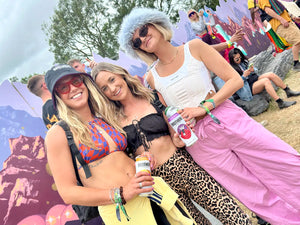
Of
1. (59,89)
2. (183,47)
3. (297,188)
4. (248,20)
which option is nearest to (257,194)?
(297,188)

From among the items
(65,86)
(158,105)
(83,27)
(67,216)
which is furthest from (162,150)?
(83,27)

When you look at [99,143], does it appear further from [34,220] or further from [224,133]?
[34,220]

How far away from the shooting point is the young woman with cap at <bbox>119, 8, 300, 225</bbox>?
5.66 feet

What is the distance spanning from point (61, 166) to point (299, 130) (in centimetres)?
374

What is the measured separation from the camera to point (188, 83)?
186 centimetres

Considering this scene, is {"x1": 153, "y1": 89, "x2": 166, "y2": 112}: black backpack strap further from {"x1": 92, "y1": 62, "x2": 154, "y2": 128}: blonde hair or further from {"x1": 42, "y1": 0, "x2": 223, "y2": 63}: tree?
{"x1": 42, "y1": 0, "x2": 223, "y2": 63}: tree

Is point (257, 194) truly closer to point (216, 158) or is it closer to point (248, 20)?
point (216, 158)

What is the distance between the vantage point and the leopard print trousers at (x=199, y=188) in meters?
1.70

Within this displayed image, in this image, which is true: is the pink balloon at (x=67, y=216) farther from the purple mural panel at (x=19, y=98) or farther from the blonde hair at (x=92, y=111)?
the blonde hair at (x=92, y=111)

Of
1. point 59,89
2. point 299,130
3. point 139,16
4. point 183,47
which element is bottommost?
point 299,130

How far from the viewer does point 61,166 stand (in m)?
1.43

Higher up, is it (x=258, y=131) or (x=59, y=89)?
(x=59, y=89)

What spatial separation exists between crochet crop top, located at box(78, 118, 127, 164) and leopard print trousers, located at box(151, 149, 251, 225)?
0.41 m

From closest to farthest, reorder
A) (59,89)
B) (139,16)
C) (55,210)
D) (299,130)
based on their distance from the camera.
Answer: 1. (59,89)
2. (139,16)
3. (55,210)
4. (299,130)
